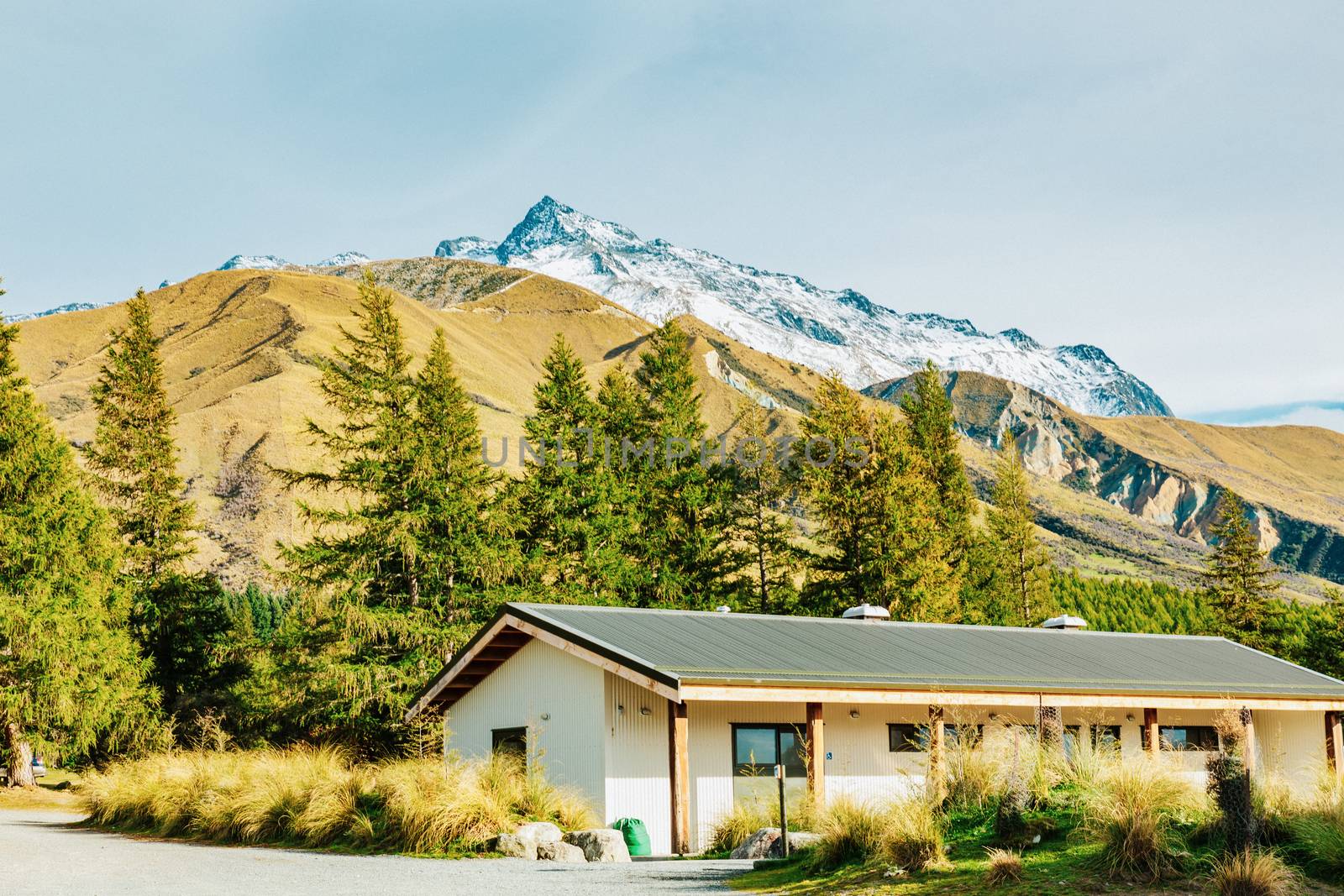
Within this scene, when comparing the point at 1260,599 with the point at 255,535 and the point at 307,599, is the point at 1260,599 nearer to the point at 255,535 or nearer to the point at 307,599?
the point at 307,599

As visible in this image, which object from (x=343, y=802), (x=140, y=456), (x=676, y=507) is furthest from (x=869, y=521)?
(x=140, y=456)

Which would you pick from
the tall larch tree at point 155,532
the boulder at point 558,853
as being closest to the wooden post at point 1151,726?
the boulder at point 558,853

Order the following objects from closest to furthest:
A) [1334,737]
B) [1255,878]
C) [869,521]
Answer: [1255,878], [1334,737], [869,521]

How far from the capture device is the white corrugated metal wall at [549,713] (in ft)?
63.9

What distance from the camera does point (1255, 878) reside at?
372 inches

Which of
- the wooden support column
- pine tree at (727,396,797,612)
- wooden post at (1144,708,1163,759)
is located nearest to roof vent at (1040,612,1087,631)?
the wooden support column

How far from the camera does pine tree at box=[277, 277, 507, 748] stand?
109 ft

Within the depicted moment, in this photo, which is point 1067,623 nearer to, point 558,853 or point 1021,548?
point 558,853

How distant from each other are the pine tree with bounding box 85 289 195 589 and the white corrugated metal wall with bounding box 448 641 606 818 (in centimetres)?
2335

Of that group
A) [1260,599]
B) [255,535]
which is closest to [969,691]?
[1260,599]

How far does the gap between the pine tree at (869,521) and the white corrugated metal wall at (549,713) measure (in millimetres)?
19742

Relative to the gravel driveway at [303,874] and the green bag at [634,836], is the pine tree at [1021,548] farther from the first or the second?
the gravel driveway at [303,874]

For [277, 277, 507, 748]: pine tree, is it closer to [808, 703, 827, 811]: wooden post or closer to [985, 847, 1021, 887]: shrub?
[808, 703, 827, 811]: wooden post

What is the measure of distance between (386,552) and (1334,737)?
2458cm
